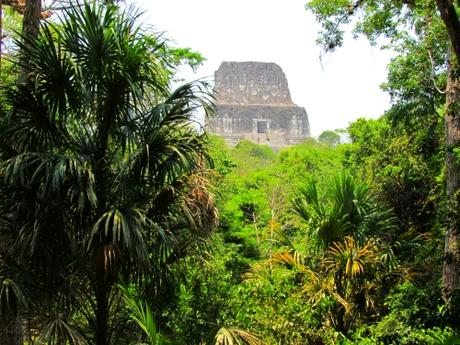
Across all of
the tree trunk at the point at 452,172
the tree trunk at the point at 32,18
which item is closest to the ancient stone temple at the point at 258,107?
the tree trunk at the point at 452,172

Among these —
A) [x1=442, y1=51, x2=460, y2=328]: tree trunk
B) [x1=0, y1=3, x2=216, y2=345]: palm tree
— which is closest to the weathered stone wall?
[x1=442, y1=51, x2=460, y2=328]: tree trunk

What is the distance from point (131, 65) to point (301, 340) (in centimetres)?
381

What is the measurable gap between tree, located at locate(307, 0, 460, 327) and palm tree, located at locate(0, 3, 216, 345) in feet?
7.28

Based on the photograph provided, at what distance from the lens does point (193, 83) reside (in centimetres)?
624

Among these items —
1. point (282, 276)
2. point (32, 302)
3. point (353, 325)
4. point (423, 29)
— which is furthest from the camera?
point (423, 29)

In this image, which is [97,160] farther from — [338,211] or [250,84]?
[250,84]

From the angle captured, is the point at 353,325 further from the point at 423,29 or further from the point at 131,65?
the point at 423,29

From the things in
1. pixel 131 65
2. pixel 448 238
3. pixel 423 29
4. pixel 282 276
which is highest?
pixel 423 29

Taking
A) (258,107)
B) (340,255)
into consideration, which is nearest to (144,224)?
(340,255)

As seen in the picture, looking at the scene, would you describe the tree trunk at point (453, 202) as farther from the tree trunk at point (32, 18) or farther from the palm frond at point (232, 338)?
the tree trunk at point (32, 18)

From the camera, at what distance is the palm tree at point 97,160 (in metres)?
5.26

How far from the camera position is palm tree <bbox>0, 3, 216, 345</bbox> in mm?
5262

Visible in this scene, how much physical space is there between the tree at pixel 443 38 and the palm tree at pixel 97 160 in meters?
2.22

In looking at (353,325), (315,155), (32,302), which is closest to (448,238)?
(353,325)
